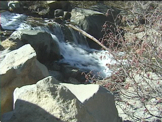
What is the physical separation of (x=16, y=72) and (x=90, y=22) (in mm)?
7860

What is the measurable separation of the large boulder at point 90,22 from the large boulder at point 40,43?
2390 millimetres

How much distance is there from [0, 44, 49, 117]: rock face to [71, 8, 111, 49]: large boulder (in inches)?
277

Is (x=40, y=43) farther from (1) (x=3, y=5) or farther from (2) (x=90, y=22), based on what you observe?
(1) (x=3, y=5)

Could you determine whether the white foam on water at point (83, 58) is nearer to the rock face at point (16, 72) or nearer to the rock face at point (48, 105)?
the rock face at point (16, 72)

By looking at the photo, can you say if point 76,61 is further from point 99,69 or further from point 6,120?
point 6,120

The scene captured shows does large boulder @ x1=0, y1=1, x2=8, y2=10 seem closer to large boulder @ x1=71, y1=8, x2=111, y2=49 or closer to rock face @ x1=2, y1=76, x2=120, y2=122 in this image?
large boulder @ x1=71, y1=8, x2=111, y2=49

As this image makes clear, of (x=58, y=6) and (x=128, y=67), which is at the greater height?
(x=128, y=67)

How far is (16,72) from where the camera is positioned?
3.40m

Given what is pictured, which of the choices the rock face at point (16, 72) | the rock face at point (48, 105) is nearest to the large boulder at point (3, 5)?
the rock face at point (16, 72)

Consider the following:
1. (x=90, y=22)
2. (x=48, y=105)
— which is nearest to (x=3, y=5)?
(x=90, y=22)

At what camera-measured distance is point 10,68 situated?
3.35 meters

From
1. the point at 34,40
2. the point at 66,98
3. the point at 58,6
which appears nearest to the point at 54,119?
the point at 66,98

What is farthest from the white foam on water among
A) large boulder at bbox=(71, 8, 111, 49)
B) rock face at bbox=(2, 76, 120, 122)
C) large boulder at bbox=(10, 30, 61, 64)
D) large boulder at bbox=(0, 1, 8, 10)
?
rock face at bbox=(2, 76, 120, 122)

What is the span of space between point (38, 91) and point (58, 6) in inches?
422
